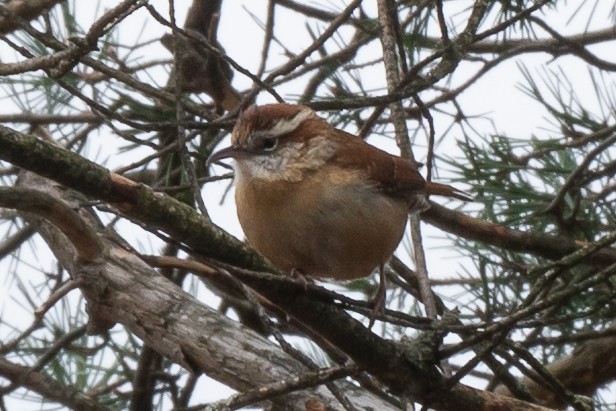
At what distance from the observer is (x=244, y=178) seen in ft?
12.9

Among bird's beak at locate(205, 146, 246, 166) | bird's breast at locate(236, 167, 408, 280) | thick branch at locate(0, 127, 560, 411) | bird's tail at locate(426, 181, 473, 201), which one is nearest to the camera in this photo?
thick branch at locate(0, 127, 560, 411)

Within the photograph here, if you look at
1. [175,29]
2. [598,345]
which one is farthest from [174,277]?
[598,345]

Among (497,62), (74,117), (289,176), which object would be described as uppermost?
(497,62)

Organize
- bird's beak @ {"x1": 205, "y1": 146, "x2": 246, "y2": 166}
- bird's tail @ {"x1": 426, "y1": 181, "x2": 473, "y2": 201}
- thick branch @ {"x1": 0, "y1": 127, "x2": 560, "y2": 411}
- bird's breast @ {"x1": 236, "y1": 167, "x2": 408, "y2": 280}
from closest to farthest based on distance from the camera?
thick branch @ {"x1": 0, "y1": 127, "x2": 560, "y2": 411}
bird's breast @ {"x1": 236, "y1": 167, "x2": 408, "y2": 280}
bird's beak @ {"x1": 205, "y1": 146, "x2": 246, "y2": 166}
bird's tail @ {"x1": 426, "y1": 181, "x2": 473, "y2": 201}

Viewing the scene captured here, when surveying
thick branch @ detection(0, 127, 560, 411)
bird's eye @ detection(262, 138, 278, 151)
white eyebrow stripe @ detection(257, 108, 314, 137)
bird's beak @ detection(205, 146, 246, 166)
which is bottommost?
thick branch @ detection(0, 127, 560, 411)

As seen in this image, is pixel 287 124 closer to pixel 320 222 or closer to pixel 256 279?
pixel 320 222

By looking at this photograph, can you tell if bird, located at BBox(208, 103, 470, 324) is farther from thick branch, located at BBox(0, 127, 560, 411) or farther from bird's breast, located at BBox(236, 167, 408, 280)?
thick branch, located at BBox(0, 127, 560, 411)

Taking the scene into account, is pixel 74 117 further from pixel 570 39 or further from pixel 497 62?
pixel 570 39

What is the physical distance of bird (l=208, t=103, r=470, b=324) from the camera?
12.1ft

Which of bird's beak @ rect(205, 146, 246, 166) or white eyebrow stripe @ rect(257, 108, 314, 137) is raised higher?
white eyebrow stripe @ rect(257, 108, 314, 137)

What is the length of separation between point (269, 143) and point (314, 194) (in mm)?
Answer: 425

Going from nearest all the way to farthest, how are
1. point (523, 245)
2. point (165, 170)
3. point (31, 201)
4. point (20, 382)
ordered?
point (31, 201) → point (20, 382) → point (523, 245) → point (165, 170)

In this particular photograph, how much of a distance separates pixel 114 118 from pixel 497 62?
1.84 meters

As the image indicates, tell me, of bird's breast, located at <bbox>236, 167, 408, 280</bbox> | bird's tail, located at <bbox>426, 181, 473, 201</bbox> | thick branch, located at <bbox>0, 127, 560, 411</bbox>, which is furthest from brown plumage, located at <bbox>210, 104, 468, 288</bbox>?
thick branch, located at <bbox>0, 127, 560, 411</bbox>
